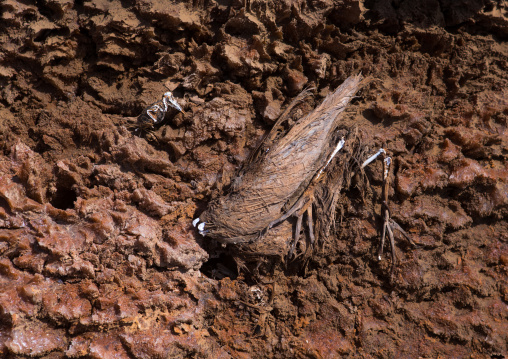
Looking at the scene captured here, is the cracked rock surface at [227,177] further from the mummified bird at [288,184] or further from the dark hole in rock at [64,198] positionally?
the mummified bird at [288,184]

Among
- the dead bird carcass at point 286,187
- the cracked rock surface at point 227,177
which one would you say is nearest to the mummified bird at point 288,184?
the dead bird carcass at point 286,187

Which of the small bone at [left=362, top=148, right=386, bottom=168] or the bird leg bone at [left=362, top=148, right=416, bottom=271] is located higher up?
the small bone at [left=362, top=148, right=386, bottom=168]

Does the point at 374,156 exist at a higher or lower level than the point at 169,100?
lower

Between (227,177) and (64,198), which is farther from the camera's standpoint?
(227,177)

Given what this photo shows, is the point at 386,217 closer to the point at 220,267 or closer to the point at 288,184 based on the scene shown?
the point at 288,184

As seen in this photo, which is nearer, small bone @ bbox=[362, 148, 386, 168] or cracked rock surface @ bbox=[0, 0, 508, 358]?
cracked rock surface @ bbox=[0, 0, 508, 358]

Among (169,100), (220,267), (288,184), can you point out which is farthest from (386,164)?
(169,100)

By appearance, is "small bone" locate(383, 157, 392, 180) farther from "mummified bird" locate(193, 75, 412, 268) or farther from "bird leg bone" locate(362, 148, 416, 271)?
"mummified bird" locate(193, 75, 412, 268)

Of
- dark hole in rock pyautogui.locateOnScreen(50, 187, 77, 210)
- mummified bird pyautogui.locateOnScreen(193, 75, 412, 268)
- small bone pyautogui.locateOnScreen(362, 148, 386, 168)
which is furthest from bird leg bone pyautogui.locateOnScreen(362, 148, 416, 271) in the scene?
dark hole in rock pyautogui.locateOnScreen(50, 187, 77, 210)
